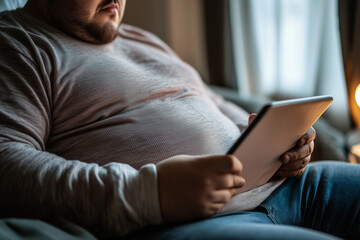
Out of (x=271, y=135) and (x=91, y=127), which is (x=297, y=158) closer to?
(x=271, y=135)

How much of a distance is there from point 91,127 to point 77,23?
280 millimetres

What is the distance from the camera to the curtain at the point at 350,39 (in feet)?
4.63

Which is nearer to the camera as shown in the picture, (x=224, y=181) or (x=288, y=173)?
(x=224, y=181)

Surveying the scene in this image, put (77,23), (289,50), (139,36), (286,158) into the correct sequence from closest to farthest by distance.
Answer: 1. (286,158)
2. (77,23)
3. (139,36)
4. (289,50)

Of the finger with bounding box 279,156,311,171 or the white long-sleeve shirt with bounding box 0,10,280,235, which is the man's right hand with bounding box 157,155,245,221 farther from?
the finger with bounding box 279,156,311,171

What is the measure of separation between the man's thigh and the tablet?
12cm

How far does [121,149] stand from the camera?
0.78 m

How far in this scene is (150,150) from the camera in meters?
0.78

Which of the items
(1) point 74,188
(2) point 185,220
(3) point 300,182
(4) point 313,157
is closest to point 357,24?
(4) point 313,157

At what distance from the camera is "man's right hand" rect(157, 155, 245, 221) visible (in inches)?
23.6

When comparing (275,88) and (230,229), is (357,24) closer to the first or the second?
(275,88)

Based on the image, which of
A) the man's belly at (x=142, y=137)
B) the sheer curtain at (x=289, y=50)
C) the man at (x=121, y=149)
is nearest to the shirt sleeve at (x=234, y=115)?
the man at (x=121, y=149)

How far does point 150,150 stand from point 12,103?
0.96ft

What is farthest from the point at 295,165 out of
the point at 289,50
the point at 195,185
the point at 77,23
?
the point at 289,50
